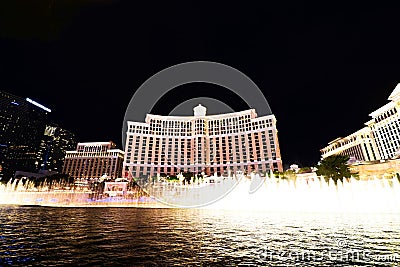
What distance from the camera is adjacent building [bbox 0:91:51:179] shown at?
131 meters

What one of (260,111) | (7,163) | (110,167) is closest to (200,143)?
(260,111)

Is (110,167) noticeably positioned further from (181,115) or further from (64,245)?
(64,245)

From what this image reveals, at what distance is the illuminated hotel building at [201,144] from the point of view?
122 m

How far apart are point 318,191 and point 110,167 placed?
152 m

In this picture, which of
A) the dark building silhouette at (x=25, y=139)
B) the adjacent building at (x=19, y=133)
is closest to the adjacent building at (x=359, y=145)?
the adjacent building at (x=19, y=133)

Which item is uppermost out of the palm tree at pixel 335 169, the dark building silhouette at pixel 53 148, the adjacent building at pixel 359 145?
the dark building silhouette at pixel 53 148

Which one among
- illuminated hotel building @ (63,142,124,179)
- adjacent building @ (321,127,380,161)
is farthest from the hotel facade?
illuminated hotel building @ (63,142,124,179)

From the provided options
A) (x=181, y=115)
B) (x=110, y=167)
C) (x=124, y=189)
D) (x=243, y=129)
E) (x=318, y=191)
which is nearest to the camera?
(x=318, y=191)

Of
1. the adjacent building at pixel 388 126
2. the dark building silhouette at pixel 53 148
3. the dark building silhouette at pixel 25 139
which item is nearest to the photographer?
the adjacent building at pixel 388 126

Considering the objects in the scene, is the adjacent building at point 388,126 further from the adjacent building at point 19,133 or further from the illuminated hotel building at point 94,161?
the adjacent building at point 19,133

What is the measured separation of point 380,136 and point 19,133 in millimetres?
202343

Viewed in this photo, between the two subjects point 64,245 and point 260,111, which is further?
point 260,111

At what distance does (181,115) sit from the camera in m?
150

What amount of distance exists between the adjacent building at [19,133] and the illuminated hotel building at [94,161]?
23647 millimetres
